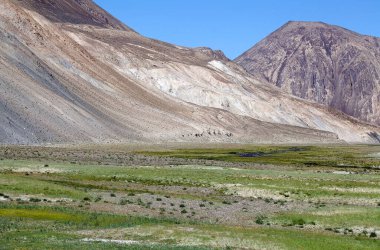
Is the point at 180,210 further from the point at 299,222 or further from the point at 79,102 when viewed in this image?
the point at 79,102

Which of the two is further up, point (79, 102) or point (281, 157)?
point (79, 102)

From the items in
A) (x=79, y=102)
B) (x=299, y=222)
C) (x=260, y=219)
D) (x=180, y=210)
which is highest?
(x=79, y=102)

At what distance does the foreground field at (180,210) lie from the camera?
27.8m

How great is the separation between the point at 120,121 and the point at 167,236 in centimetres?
11688

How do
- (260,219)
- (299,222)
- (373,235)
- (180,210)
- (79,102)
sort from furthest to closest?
(79,102)
(180,210)
(260,219)
(299,222)
(373,235)

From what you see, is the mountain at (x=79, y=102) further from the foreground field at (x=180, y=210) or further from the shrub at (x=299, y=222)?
the shrub at (x=299, y=222)

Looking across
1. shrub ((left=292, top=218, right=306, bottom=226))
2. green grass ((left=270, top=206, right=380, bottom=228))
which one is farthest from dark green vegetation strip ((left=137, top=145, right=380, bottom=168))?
shrub ((left=292, top=218, right=306, bottom=226))

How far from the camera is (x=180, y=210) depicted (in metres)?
39.0

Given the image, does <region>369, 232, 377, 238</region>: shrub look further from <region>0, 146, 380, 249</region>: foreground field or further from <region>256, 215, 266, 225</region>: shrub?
<region>256, 215, 266, 225</region>: shrub

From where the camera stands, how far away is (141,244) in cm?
2661

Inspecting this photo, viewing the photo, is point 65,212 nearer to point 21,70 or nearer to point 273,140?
point 21,70

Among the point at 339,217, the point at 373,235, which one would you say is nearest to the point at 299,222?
the point at 339,217

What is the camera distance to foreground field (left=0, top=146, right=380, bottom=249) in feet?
91.3

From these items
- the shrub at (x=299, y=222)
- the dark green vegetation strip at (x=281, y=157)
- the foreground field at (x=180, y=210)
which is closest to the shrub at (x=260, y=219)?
the foreground field at (x=180, y=210)
